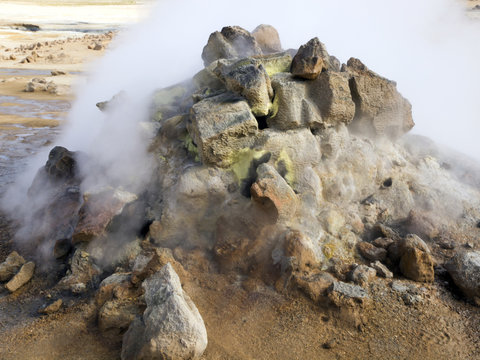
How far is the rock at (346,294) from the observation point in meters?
2.53

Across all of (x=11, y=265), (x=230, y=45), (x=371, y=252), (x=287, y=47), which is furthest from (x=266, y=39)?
(x=11, y=265)

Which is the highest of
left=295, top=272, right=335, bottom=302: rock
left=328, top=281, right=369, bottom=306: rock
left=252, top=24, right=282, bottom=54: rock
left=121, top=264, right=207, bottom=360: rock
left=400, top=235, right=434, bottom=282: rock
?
left=252, top=24, right=282, bottom=54: rock

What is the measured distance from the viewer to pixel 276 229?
2.96 meters

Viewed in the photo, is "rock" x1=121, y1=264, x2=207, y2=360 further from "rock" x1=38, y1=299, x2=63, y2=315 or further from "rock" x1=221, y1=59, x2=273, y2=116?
"rock" x1=221, y1=59, x2=273, y2=116

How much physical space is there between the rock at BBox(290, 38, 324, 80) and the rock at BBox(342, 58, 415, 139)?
46 centimetres

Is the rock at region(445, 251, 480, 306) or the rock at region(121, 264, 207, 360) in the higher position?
the rock at region(445, 251, 480, 306)

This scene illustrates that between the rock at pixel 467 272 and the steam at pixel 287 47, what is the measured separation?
242 cm

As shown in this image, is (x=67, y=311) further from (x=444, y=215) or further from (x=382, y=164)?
(x=444, y=215)

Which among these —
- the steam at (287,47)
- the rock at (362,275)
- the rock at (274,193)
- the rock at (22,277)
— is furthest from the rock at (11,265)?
the rock at (362,275)

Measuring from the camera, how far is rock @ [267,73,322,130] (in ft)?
10.9

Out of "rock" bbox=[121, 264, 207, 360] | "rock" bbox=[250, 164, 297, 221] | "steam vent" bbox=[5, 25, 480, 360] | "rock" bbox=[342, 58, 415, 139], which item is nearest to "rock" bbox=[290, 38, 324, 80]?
"steam vent" bbox=[5, 25, 480, 360]

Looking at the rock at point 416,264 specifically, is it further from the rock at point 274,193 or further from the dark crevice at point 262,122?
the dark crevice at point 262,122

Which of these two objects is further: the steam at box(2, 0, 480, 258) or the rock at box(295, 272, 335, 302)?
the steam at box(2, 0, 480, 258)

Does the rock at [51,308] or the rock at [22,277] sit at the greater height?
the rock at [51,308]
